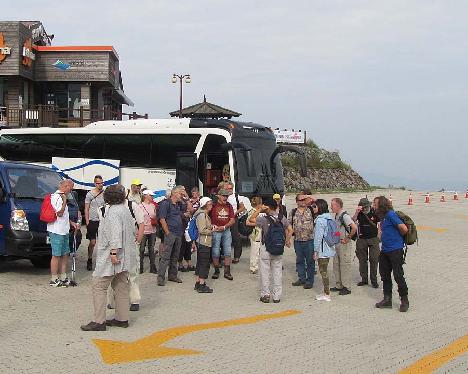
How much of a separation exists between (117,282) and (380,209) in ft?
13.1

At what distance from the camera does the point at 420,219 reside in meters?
23.6

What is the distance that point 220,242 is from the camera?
34.8 ft

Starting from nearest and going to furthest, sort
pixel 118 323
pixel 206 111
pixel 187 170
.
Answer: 1. pixel 118 323
2. pixel 187 170
3. pixel 206 111

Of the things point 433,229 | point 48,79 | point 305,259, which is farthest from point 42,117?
point 305,259

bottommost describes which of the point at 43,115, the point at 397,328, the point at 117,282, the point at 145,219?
the point at 397,328

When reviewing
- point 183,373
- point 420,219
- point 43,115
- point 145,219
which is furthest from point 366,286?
point 43,115

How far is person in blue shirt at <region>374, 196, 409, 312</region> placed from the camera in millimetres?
8570

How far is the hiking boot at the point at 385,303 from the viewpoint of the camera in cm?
870

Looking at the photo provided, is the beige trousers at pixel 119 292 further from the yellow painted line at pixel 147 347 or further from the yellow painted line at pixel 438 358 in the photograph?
the yellow painted line at pixel 438 358

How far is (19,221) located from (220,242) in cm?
352

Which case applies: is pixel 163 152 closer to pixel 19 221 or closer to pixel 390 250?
pixel 19 221

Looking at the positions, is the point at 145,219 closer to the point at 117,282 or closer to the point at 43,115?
the point at 117,282

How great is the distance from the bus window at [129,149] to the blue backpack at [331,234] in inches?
347

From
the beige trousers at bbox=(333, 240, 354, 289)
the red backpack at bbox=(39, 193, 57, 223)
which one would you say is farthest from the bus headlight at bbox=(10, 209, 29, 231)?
the beige trousers at bbox=(333, 240, 354, 289)
